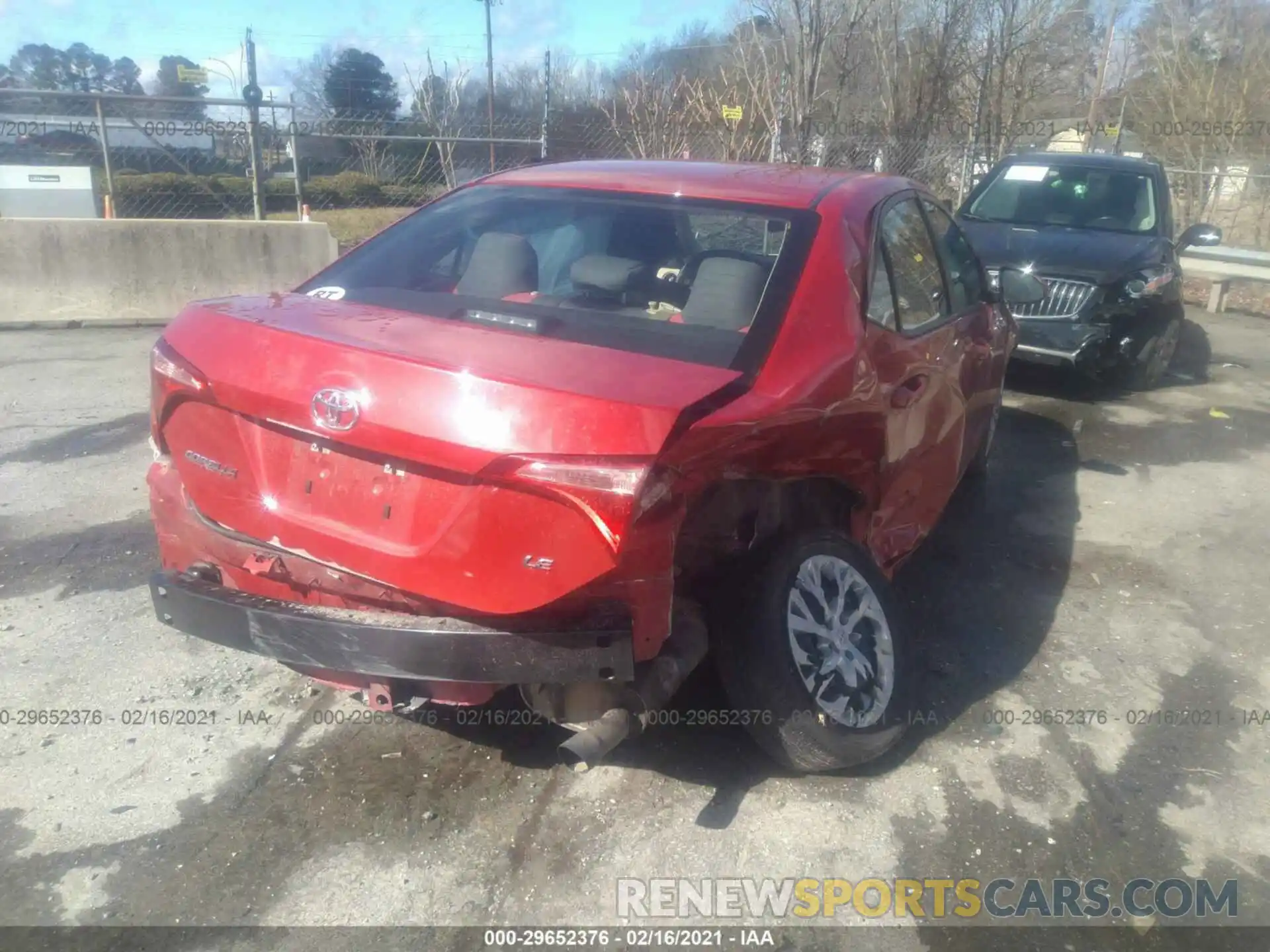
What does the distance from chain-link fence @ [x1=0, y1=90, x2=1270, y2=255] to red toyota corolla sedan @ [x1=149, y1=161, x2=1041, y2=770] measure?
186 inches

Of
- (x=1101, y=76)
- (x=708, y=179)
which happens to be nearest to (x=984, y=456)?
(x=708, y=179)

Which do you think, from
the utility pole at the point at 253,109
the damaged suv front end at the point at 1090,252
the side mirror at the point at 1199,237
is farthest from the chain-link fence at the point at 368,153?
the side mirror at the point at 1199,237

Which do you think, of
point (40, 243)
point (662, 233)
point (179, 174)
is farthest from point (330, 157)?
point (662, 233)

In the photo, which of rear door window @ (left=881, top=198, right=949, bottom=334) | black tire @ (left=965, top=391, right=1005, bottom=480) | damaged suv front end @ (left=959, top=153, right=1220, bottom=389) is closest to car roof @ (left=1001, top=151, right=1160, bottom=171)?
damaged suv front end @ (left=959, top=153, right=1220, bottom=389)

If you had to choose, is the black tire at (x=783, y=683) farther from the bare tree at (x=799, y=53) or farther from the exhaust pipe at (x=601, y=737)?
the bare tree at (x=799, y=53)

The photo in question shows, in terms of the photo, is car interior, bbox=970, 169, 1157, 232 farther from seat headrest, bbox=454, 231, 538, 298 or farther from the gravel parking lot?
seat headrest, bbox=454, 231, 538, 298

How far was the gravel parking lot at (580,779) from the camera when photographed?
2727 mm

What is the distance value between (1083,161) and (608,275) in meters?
7.50

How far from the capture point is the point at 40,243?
9156mm

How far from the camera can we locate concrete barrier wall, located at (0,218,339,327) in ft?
30.0

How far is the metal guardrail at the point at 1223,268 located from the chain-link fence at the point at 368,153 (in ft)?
10.5

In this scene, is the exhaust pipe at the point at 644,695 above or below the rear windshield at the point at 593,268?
below

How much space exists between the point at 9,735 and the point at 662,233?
2.66 metres

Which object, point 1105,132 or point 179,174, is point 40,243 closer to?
point 179,174
